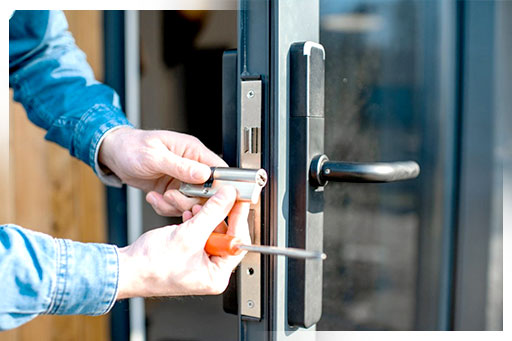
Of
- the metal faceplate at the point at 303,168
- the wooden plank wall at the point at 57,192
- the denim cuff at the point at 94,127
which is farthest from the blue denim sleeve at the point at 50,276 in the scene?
the wooden plank wall at the point at 57,192

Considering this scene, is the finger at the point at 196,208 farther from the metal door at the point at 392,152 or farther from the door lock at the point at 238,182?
the metal door at the point at 392,152

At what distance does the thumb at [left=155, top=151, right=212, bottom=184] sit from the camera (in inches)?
26.9

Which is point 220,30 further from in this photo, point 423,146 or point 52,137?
point 423,146

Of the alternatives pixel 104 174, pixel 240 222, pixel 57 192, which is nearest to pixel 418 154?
pixel 240 222

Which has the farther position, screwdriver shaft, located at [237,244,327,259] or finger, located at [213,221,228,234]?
finger, located at [213,221,228,234]

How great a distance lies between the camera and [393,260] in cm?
92

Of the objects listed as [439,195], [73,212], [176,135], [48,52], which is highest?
[48,52]

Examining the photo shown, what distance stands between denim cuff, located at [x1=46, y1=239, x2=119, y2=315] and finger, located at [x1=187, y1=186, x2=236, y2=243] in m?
0.10

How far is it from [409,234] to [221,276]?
408 millimetres

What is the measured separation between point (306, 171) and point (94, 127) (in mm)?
428

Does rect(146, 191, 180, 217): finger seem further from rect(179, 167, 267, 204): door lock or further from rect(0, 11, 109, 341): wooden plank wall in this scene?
rect(0, 11, 109, 341): wooden plank wall

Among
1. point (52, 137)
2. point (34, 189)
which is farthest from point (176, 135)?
point (34, 189)

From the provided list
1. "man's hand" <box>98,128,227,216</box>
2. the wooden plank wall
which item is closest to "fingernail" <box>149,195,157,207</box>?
"man's hand" <box>98,128,227,216</box>

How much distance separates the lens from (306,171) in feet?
2.15
